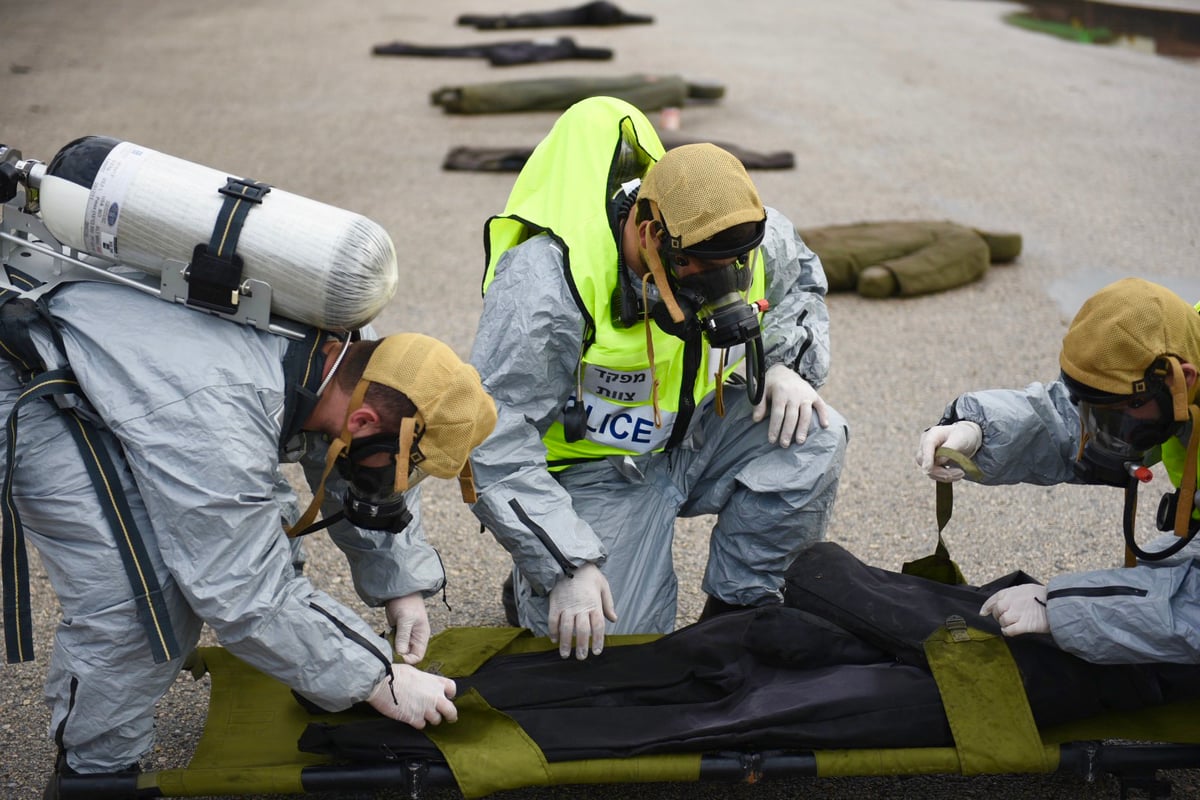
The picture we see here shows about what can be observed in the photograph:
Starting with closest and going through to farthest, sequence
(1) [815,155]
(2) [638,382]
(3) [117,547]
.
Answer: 1. (3) [117,547]
2. (2) [638,382]
3. (1) [815,155]

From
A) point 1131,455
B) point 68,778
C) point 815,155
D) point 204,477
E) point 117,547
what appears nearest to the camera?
point 204,477

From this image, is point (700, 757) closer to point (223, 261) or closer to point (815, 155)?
point (223, 261)

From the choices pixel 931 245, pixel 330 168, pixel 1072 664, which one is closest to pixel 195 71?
pixel 330 168

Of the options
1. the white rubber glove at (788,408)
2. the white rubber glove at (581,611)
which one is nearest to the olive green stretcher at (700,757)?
the white rubber glove at (581,611)

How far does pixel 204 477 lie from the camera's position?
90.2 inches

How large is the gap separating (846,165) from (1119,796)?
19.0ft

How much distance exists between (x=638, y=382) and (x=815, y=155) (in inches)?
218

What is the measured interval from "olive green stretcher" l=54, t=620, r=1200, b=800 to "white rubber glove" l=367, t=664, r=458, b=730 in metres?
0.06

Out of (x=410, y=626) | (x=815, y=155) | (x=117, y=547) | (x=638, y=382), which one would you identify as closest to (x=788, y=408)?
(x=638, y=382)

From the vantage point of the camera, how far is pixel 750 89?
33.3 ft

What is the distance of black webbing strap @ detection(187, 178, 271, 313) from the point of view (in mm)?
2305

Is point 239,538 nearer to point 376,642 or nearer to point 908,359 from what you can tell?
point 376,642

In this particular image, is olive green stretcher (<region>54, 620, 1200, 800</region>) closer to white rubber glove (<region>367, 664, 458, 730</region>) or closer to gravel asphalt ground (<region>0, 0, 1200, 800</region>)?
white rubber glove (<region>367, 664, 458, 730</region>)

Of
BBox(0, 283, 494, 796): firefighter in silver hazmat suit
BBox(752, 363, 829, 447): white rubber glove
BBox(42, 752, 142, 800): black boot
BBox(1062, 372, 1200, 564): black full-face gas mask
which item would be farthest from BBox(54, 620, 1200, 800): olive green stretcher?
BBox(752, 363, 829, 447): white rubber glove
